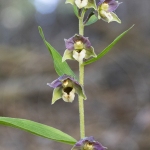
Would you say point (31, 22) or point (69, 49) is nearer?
point (69, 49)

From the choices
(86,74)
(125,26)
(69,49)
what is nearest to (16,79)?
(86,74)

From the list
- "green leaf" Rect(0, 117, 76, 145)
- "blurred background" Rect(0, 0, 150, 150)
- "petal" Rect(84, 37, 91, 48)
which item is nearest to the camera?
"green leaf" Rect(0, 117, 76, 145)

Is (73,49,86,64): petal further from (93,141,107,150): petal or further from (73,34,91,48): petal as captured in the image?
(93,141,107,150): petal

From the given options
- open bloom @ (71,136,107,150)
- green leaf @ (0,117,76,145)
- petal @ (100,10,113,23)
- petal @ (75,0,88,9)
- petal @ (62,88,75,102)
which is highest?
petal @ (100,10,113,23)

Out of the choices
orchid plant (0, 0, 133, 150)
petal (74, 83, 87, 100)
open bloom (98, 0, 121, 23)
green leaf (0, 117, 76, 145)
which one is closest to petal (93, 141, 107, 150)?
orchid plant (0, 0, 133, 150)

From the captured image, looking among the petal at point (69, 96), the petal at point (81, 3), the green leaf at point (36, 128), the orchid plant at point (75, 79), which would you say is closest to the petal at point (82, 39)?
the orchid plant at point (75, 79)

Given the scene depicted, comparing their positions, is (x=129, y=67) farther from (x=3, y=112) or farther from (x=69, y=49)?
(x=69, y=49)

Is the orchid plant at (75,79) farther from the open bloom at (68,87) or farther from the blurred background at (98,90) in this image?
the blurred background at (98,90)
